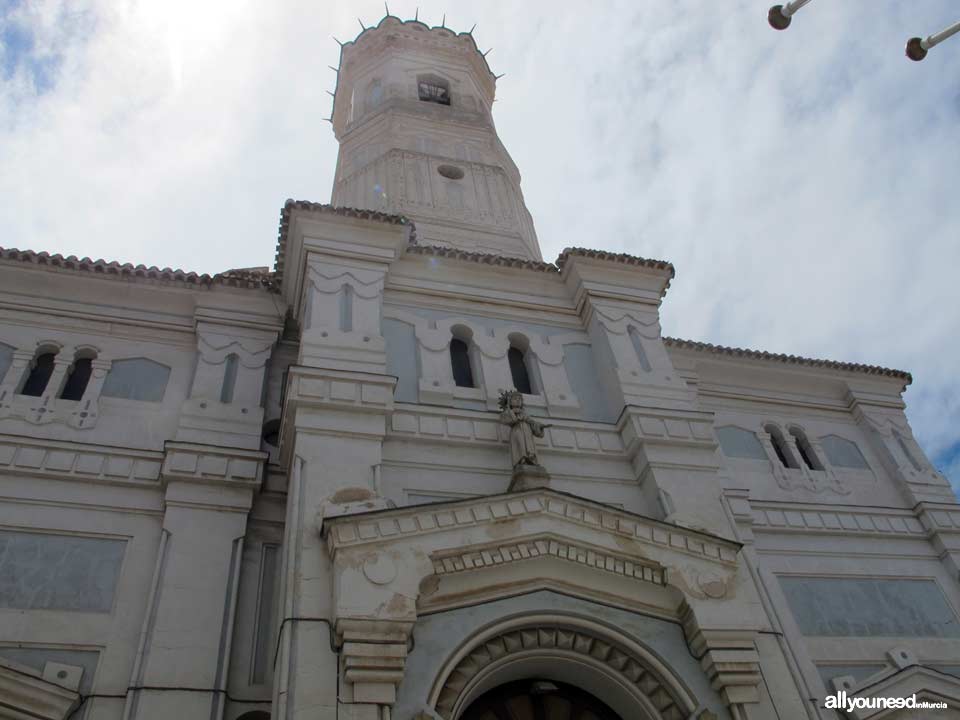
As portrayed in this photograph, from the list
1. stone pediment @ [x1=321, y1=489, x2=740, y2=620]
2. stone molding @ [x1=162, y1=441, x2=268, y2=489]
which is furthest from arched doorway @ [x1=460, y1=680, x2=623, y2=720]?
stone molding @ [x1=162, y1=441, x2=268, y2=489]

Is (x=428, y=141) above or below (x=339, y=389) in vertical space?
above

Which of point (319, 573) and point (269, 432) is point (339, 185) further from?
point (319, 573)

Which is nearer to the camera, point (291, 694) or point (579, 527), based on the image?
point (291, 694)

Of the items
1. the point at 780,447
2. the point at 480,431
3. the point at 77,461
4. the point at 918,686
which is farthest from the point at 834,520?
the point at 77,461

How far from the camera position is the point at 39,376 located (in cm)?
1140

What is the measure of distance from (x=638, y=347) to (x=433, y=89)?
13.4 metres

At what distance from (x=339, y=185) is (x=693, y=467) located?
12.2 metres

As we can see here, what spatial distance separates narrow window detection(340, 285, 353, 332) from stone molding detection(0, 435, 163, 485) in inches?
114

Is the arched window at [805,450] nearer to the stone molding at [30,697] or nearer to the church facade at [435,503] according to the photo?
the church facade at [435,503]

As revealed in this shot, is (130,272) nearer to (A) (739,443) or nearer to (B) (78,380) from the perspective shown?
(B) (78,380)

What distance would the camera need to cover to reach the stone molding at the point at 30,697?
802 centimetres

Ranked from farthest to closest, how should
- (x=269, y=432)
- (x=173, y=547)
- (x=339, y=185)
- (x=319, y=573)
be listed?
(x=339, y=185) → (x=269, y=432) → (x=173, y=547) → (x=319, y=573)

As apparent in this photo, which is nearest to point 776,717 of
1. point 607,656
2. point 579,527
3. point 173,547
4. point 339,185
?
point 607,656

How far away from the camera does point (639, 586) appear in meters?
8.96
